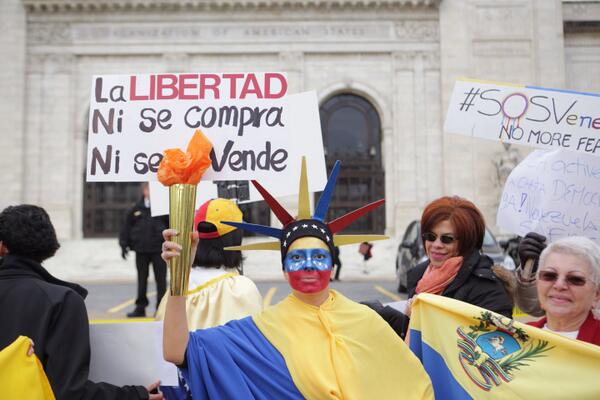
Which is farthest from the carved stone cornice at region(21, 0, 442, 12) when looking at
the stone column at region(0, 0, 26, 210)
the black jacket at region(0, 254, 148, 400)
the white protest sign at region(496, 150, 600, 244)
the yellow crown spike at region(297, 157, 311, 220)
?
the black jacket at region(0, 254, 148, 400)

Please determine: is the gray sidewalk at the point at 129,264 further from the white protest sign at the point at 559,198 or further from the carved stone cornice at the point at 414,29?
the white protest sign at the point at 559,198

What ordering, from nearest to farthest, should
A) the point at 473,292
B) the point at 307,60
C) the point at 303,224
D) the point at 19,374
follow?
the point at 19,374, the point at 303,224, the point at 473,292, the point at 307,60

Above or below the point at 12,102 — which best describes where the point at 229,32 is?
above

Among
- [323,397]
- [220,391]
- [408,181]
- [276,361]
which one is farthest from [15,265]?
[408,181]

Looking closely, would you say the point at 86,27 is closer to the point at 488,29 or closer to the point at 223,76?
the point at 488,29

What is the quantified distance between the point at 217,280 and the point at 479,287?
149 cm

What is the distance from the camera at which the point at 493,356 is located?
252 centimetres

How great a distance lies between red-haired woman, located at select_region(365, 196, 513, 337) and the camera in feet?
9.49

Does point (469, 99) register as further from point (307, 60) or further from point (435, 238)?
point (307, 60)

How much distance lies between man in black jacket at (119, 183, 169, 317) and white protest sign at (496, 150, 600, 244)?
221 inches

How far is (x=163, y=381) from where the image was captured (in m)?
2.49

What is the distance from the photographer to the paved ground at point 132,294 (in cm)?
984

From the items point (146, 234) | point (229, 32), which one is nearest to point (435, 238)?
point (146, 234)

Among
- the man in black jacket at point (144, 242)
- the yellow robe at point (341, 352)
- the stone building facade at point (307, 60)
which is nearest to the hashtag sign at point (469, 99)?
the yellow robe at point (341, 352)
